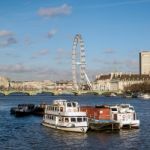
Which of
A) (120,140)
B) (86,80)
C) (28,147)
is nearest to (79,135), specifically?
(120,140)

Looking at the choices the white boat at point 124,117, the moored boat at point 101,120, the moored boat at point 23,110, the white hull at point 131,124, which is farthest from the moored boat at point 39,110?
the white hull at point 131,124

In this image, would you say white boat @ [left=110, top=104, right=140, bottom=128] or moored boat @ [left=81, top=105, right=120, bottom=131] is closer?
moored boat @ [left=81, top=105, right=120, bottom=131]

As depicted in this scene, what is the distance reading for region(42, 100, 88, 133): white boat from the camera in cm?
5544

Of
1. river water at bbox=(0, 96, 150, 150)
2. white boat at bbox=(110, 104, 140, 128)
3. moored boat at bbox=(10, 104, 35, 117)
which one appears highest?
moored boat at bbox=(10, 104, 35, 117)

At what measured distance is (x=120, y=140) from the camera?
5153cm

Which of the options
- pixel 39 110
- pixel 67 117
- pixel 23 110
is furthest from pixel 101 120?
pixel 23 110

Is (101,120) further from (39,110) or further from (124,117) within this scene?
(39,110)

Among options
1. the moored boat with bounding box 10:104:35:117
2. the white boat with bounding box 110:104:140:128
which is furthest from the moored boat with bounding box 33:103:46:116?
the white boat with bounding box 110:104:140:128

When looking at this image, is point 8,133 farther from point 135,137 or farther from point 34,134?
point 135,137

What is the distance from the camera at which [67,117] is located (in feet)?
185

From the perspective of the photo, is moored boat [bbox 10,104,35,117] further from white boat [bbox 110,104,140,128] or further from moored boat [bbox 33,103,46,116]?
white boat [bbox 110,104,140,128]

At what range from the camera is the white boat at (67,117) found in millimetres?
55438

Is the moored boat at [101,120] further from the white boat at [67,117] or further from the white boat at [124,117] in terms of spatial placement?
the white boat at [67,117]

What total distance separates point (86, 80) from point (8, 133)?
141 metres
